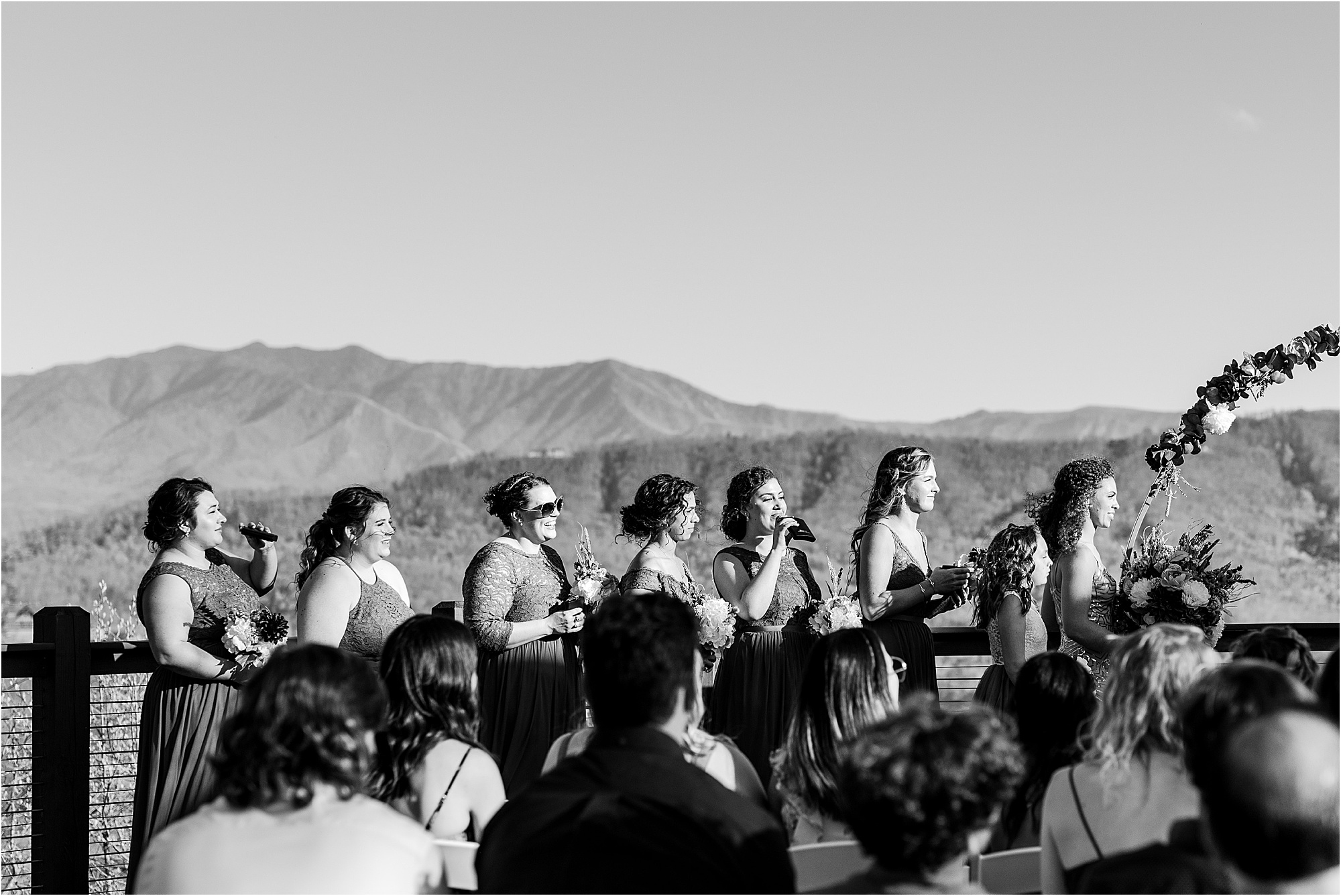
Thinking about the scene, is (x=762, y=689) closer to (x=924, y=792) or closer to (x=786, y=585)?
(x=786, y=585)

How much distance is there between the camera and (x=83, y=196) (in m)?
38.8

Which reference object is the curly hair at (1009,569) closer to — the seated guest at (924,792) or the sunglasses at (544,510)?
the sunglasses at (544,510)

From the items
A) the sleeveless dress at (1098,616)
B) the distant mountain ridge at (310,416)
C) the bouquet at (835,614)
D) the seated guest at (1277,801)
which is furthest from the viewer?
the distant mountain ridge at (310,416)

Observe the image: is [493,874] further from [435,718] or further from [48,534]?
[48,534]

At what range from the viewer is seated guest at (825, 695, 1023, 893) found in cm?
198

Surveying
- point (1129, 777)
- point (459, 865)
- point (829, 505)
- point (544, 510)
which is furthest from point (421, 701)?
point (829, 505)

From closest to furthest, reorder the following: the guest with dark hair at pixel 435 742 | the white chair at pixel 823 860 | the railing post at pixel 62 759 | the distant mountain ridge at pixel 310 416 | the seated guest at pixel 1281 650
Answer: the white chair at pixel 823 860, the guest with dark hair at pixel 435 742, the seated guest at pixel 1281 650, the railing post at pixel 62 759, the distant mountain ridge at pixel 310 416

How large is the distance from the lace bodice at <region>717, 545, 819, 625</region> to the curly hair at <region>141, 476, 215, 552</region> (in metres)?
2.15

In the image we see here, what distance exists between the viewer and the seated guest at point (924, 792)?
1979 millimetres

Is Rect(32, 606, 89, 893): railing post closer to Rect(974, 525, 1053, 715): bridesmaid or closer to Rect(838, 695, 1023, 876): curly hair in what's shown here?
Rect(974, 525, 1053, 715): bridesmaid

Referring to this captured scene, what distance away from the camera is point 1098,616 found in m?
5.19

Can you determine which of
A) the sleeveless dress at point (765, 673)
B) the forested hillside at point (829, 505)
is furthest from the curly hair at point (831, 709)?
the forested hillside at point (829, 505)

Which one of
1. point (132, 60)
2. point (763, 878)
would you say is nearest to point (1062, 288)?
point (132, 60)

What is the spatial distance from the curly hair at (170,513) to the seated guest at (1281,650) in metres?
3.67
